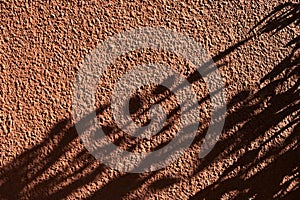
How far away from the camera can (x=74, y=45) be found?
5.65ft

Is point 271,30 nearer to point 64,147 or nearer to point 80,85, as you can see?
point 80,85

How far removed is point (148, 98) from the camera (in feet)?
5.79

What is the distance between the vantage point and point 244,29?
1750 millimetres

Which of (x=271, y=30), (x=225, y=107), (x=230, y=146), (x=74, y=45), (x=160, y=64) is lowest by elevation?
(x=230, y=146)

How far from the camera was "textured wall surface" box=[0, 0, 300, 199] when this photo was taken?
5.63ft

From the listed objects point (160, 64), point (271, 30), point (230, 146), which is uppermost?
point (160, 64)

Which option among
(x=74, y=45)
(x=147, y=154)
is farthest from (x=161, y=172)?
(x=74, y=45)

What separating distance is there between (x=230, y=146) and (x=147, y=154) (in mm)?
344

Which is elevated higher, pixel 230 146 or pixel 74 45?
pixel 74 45

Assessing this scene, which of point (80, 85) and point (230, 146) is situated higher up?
point (80, 85)

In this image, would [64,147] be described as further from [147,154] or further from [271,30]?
[271,30]

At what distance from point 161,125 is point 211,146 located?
0.22 m

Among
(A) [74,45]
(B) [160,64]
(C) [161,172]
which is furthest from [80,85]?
(C) [161,172]

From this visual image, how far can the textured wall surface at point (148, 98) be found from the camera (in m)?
1.72
